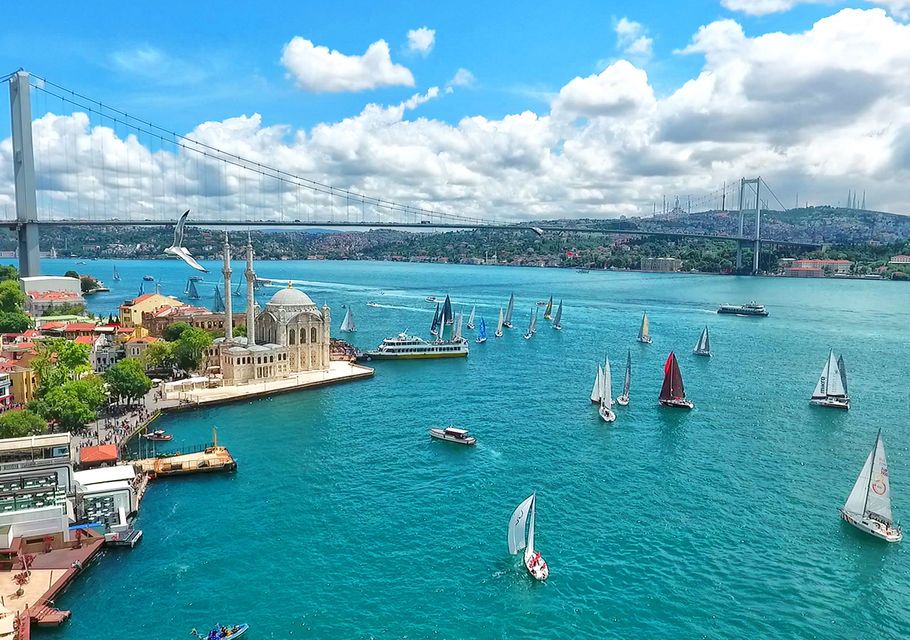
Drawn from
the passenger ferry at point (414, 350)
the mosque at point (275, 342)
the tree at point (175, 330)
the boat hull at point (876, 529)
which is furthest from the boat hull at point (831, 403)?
the tree at point (175, 330)

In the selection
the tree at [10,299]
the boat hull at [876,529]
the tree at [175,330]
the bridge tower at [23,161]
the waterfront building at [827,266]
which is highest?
the bridge tower at [23,161]

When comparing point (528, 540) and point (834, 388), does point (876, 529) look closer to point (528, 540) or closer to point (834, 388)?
point (528, 540)

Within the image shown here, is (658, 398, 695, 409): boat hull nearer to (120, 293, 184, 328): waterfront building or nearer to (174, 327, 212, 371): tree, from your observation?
(174, 327, 212, 371): tree

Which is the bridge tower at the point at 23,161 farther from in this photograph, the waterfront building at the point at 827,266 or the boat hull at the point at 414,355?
the waterfront building at the point at 827,266

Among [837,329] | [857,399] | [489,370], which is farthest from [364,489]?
[837,329]

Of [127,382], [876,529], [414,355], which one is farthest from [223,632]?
[414,355]

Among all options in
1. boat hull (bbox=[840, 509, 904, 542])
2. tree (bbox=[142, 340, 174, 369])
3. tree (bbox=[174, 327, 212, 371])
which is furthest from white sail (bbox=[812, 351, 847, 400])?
tree (bbox=[142, 340, 174, 369])

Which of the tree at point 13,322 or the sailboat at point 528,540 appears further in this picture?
the tree at point 13,322
